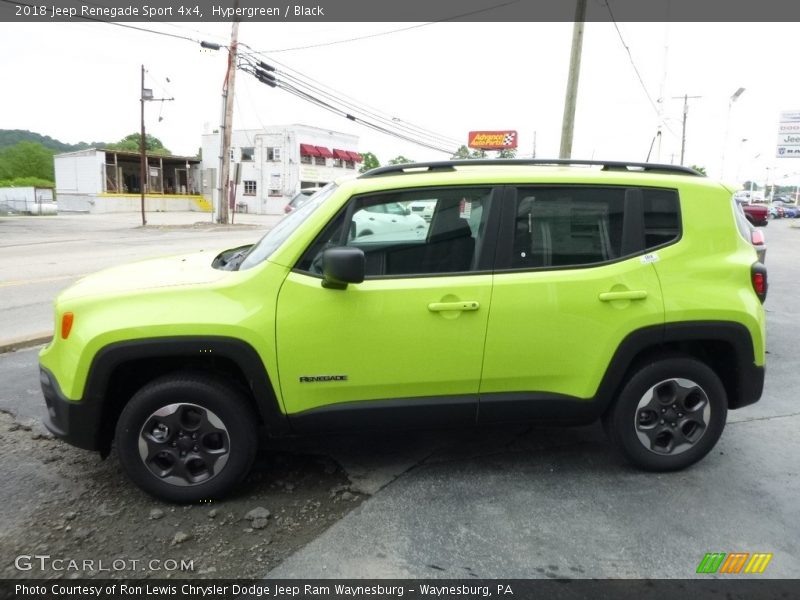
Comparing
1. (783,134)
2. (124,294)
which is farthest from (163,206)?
(124,294)

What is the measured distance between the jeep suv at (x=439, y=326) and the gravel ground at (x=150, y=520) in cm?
20

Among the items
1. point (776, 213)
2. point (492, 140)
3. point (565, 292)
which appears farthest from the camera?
point (776, 213)

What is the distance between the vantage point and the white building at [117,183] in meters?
48.9

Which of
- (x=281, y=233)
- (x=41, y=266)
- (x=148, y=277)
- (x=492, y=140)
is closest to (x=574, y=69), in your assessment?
(x=41, y=266)

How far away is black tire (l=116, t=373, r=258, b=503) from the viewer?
3.22m

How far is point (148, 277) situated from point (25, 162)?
103 metres

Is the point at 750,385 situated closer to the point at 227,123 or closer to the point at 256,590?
the point at 256,590

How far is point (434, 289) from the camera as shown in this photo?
10.9ft

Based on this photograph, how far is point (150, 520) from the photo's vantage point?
318 cm

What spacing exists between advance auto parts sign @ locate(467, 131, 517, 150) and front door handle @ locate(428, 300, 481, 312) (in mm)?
40394

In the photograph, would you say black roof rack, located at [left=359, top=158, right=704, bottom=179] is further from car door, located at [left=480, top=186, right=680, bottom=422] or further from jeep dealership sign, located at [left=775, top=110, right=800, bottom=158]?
jeep dealership sign, located at [left=775, top=110, right=800, bottom=158]

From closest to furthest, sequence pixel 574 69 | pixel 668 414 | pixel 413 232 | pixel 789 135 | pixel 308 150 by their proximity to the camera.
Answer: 1. pixel 413 232
2. pixel 668 414
3. pixel 574 69
4. pixel 789 135
5. pixel 308 150

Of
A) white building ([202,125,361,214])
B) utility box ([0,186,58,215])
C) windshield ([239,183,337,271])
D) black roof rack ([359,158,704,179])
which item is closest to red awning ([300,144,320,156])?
white building ([202,125,361,214])

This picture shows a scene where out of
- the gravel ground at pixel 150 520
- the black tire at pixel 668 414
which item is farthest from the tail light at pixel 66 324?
the black tire at pixel 668 414
